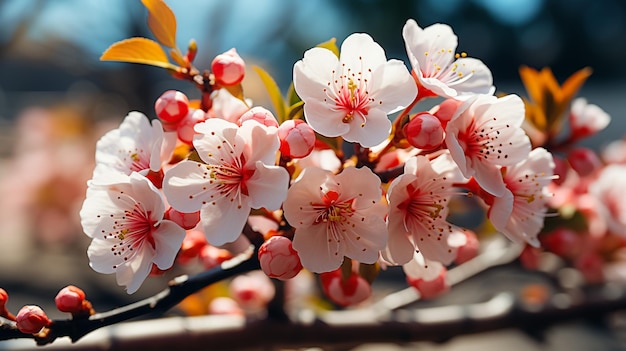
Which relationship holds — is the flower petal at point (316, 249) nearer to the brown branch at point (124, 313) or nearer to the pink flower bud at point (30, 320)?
the brown branch at point (124, 313)

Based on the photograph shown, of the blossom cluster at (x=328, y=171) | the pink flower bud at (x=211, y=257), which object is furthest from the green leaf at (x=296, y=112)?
the pink flower bud at (x=211, y=257)

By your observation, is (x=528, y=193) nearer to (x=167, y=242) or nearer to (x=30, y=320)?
(x=167, y=242)

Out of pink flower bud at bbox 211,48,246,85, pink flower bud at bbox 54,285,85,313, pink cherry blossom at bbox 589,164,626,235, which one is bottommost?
pink cherry blossom at bbox 589,164,626,235

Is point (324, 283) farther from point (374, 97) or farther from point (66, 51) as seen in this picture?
point (66, 51)

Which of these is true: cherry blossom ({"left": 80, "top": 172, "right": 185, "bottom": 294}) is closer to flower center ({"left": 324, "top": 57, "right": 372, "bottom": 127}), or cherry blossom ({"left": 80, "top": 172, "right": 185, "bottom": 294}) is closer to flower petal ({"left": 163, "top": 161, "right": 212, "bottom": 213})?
flower petal ({"left": 163, "top": 161, "right": 212, "bottom": 213})

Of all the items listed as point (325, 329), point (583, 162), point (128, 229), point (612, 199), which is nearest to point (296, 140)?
point (128, 229)

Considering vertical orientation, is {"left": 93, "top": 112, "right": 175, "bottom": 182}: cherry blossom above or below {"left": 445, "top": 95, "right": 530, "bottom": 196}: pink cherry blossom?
below

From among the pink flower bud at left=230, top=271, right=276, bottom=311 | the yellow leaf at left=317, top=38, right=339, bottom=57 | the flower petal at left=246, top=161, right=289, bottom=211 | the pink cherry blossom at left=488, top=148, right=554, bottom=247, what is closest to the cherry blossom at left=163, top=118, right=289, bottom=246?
the flower petal at left=246, top=161, right=289, bottom=211

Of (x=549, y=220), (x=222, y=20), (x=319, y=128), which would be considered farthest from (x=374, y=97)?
(x=222, y=20)
